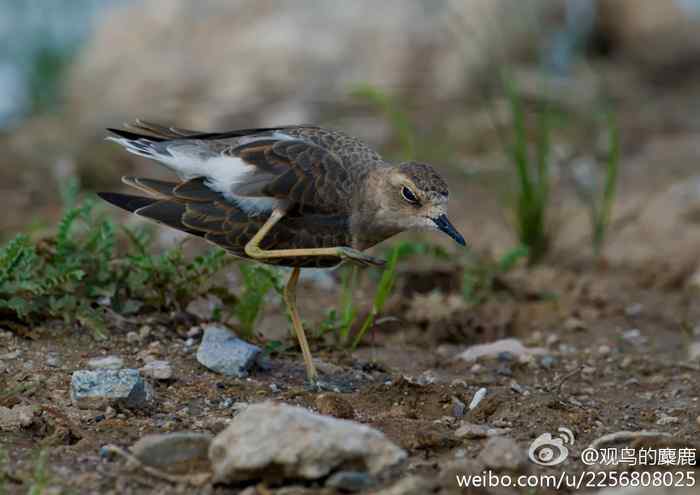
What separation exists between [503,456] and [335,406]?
Answer: 86 cm

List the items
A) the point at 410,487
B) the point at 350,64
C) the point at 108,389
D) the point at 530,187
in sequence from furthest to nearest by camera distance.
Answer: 1. the point at 350,64
2. the point at 530,187
3. the point at 108,389
4. the point at 410,487

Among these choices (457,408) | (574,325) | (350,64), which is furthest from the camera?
(350,64)

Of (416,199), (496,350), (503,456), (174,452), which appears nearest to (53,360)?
(174,452)

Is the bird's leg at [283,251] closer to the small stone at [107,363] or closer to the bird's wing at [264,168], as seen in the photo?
the bird's wing at [264,168]

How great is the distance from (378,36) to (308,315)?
669 cm

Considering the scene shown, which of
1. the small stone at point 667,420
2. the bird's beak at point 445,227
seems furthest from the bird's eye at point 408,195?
the small stone at point 667,420

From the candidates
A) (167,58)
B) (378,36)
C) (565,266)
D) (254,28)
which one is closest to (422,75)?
(378,36)

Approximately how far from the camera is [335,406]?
13.6ft

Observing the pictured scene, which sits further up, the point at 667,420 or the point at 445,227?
the point at 445,227

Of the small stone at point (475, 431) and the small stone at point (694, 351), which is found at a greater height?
the small stone at point (694, 351)

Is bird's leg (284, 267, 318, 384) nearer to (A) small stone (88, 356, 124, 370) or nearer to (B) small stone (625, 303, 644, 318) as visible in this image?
(A) small stone (88, 356, 124, 370)

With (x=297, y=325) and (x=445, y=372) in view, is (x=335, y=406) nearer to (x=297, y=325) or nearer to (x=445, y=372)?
(x=297, y=325)

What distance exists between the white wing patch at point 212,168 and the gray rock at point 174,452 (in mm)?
1463

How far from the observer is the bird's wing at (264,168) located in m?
4.68
